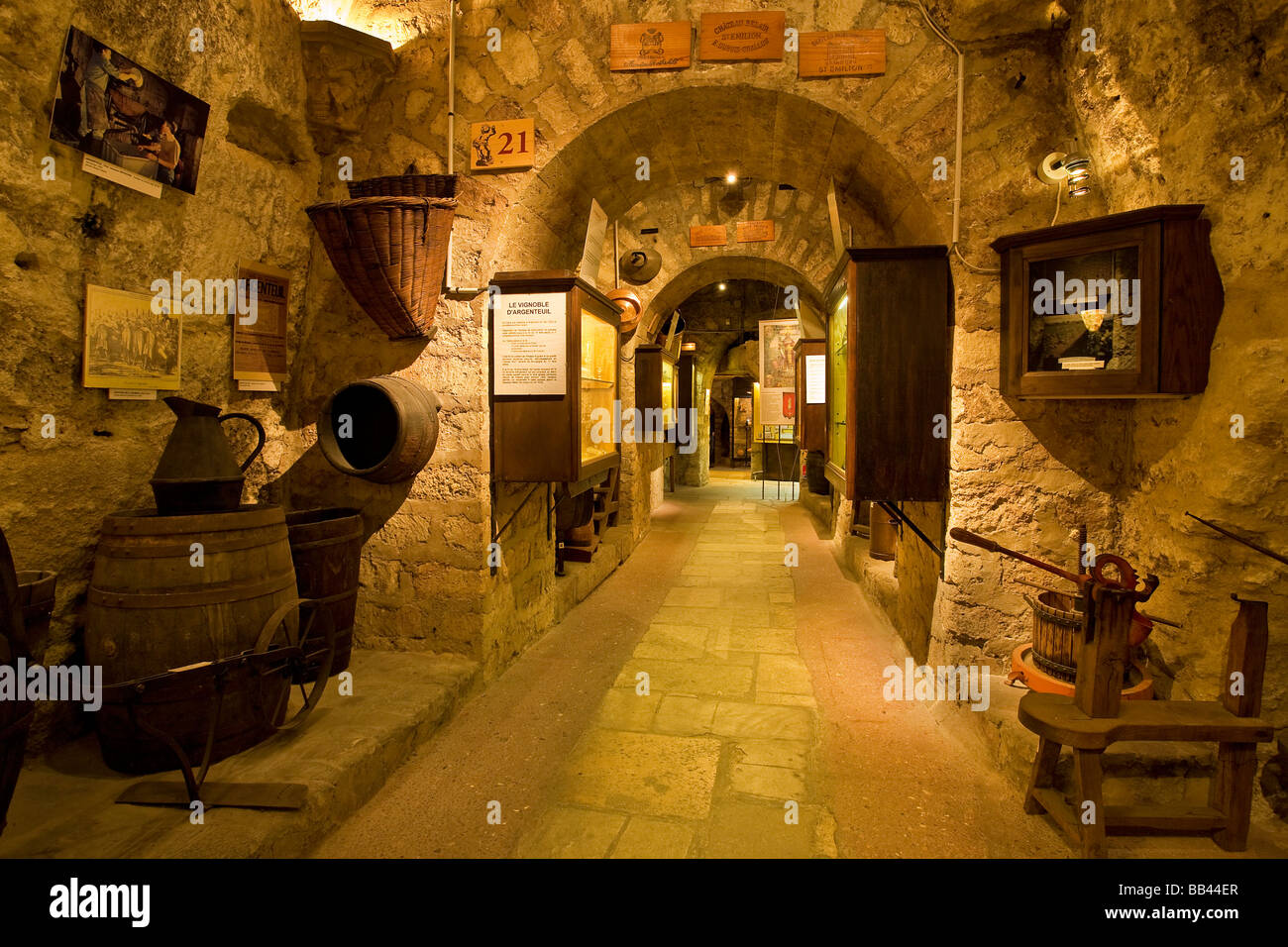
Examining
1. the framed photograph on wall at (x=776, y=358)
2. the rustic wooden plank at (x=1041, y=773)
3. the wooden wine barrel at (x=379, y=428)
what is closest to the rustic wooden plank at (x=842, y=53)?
the wooden wine barrel at (x=379, y=428)

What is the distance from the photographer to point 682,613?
190 inches

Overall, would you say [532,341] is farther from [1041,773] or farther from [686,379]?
[686,379]

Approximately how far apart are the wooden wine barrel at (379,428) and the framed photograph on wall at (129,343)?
60 cm

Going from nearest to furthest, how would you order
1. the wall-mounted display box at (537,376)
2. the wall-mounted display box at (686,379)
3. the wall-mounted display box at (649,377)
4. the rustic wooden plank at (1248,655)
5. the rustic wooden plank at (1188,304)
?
1. the rustic wooden plank at (1248,655)
2. the rustic wooden plank at (1188,304)
3. the wall-mounted display box at (537,376)
4. the wall-mounted display box at (649,377)
5. the wall-mounted display box at (686,379)

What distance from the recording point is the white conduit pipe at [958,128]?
2.84 m

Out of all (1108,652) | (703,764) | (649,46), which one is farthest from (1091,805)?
(649,46)

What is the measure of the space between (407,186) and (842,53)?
2.05 metres

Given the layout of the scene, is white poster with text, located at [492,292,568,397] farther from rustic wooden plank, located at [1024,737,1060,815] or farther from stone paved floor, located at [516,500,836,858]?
rustic wooden plank, located at [1024,737,1060,815]

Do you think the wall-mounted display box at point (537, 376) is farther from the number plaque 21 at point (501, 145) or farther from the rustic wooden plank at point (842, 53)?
the rustic wooden plank at point (842, 53)

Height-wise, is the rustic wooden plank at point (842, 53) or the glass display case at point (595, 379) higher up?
the rustic wooden plank at point (842, 53)
